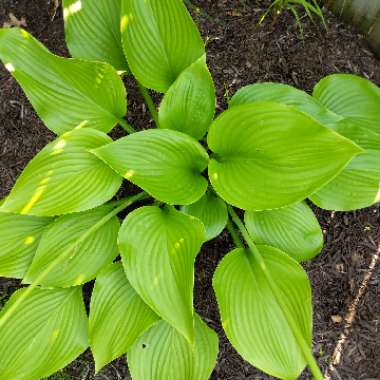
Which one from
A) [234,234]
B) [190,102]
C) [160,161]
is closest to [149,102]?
[190,102]

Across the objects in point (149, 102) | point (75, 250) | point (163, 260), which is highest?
point (149, 102)

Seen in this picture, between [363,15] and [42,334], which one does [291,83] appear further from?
[42,334]

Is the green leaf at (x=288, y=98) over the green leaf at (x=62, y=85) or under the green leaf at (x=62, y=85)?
over

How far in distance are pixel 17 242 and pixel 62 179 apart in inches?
13.8

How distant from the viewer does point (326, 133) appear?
1.25 meters

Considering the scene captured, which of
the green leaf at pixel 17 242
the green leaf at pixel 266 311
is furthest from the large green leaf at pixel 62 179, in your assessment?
the green leaf at pixel 266 311

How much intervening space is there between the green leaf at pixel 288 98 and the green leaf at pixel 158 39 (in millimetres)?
218

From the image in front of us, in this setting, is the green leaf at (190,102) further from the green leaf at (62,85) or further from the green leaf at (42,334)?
the green leaf at (42,334)

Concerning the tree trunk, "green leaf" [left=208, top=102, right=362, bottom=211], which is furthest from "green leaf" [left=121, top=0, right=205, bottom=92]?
the tree trunk

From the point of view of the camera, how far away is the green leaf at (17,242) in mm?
1669

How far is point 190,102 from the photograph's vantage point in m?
1.61

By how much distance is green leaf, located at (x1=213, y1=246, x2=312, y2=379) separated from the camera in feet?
5.04

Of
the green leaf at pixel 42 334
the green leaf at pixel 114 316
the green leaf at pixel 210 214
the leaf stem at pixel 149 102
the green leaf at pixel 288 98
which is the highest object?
the green leaf at pixel 288 98

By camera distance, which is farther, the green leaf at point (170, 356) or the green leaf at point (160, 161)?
the green leaf at point (170, 356)
